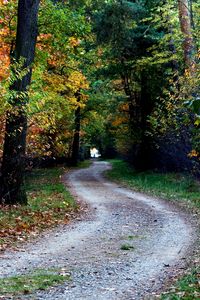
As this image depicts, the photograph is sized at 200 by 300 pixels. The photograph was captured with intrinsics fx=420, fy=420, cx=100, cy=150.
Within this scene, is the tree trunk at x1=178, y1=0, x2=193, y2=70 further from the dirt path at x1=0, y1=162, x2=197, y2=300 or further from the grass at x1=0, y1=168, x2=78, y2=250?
the grass at x1=0, y1=168, x2=78, y2=250

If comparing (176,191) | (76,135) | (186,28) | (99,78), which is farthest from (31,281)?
(76,135)

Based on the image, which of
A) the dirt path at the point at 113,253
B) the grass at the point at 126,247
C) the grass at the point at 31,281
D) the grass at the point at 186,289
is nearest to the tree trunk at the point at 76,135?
the dirt path at the point at 113,253

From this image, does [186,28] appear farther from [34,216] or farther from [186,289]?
[186,289]

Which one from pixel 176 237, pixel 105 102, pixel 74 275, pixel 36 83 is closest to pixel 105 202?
pixel 36 83

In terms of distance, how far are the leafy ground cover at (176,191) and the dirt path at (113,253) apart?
1.56 ft

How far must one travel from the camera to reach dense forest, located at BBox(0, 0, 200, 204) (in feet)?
45.3

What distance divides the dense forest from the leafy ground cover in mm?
993

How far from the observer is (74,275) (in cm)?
714

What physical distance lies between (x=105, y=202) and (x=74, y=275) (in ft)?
32.8

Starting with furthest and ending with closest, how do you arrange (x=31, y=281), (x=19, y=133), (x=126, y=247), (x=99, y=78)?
(x=99, y=78), (x=19, y=133), (x=126, y=247), (x=31, y=281)

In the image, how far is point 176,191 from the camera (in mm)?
19969

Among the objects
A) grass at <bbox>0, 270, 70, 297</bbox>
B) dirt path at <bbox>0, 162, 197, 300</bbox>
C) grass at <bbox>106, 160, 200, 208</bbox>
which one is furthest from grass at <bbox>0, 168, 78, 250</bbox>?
grass at <bbox>106, 160, 200, 208</bbox>

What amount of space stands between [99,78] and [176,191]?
1370 cm

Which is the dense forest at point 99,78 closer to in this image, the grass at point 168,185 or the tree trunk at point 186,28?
the tree trunk at point 186,28
